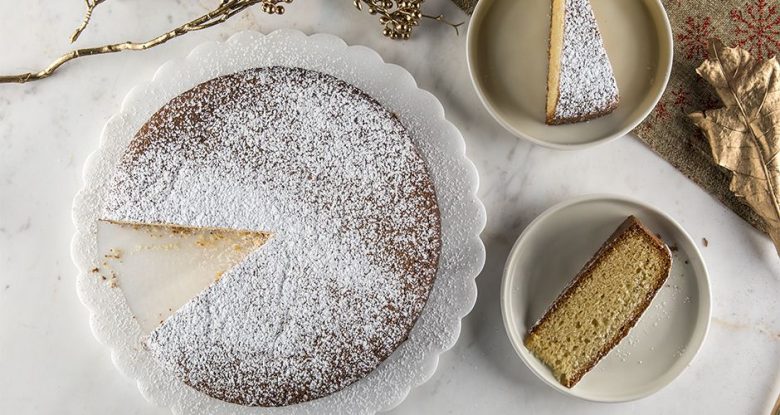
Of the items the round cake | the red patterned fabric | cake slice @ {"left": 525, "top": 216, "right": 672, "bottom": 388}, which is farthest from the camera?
the red patterned fabric

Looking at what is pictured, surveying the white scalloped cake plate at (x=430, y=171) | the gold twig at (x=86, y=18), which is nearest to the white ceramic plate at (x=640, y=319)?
the white scalloped cake plate at (x=430, y=171)

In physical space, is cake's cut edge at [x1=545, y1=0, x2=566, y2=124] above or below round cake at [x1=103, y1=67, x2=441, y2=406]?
above

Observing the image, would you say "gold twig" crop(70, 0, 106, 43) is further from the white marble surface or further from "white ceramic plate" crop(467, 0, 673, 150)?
"white ceramic plate" crop(467, 0, 673, 150)

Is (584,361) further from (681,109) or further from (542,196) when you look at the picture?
(681,109)

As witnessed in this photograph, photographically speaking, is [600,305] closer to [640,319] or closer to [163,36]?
[640,319]

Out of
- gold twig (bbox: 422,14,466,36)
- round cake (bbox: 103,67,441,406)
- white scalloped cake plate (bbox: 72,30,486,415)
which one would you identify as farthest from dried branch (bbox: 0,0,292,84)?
gold twig (bbox: 422,14,466,36)

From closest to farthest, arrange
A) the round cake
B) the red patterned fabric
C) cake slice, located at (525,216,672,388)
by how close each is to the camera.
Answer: the round cake < cake slice, located at (525,216,672,388) < the red patterned fabric

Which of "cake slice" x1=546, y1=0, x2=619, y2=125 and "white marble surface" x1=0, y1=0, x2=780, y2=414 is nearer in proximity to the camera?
"cake slice" x1=546, y1=0, x2=619, y2=125

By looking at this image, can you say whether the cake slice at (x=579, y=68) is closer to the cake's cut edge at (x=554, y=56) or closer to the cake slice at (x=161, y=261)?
the cake's cut edge at (x=554, y=56)
